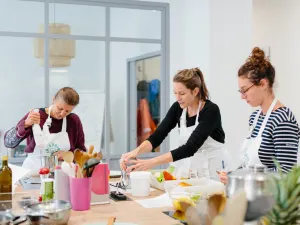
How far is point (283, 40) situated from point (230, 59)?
1.04 m

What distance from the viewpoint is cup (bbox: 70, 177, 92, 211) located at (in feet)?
6.61

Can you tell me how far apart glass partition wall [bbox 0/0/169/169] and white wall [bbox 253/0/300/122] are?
1436 millimetres

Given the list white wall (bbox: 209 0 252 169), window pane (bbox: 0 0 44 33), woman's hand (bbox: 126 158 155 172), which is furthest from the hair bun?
window pane (bbox: 0 0 44 33)

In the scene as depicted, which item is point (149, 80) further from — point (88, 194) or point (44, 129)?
point (88, 194)

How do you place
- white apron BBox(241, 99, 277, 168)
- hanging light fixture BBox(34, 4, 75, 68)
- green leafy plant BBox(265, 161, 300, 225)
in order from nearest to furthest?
green leafy plant BBox(265, 161, 300, 225), white apron BBox(241, 99, 277, 168), hanging light fixture BBox(34, 4, 75, 68)

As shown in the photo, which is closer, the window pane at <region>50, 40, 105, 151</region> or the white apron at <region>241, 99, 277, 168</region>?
the white apron at <region>241, 99, 277, 168</region>

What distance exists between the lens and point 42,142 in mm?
3139

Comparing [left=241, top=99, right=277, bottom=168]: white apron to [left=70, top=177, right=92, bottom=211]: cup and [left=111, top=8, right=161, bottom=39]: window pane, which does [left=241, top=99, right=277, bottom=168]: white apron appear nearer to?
[left=70, top=177, right=92, bottom=211]: cup

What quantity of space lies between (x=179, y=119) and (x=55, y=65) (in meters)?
2.34

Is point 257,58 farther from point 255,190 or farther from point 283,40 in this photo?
point 283,40

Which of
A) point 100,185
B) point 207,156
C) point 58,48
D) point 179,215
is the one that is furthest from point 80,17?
point 179,215

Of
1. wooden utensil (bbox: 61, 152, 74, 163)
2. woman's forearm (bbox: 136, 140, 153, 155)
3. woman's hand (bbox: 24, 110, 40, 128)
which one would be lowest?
woman's forearm (bbox: 136, 140, 153, 155)

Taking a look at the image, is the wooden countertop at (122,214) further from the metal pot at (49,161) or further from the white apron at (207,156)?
the white apron at (207,156)

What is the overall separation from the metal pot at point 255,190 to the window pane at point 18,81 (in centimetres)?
406
